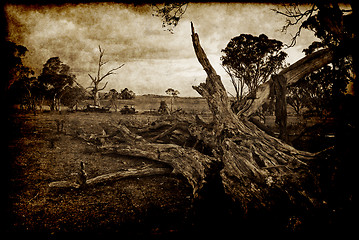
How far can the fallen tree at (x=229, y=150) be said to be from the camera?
2223 mm

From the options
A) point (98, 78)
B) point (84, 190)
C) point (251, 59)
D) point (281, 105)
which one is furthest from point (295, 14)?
point (84, 190)

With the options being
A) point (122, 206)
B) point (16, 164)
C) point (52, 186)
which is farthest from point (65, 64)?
point (122, 206)

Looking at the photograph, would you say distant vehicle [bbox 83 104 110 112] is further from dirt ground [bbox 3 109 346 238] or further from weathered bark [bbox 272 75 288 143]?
weathered bark [bbox 272 75 288 143]

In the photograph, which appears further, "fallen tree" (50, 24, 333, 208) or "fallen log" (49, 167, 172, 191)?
"fallen log" (49, 167, 172, 191)

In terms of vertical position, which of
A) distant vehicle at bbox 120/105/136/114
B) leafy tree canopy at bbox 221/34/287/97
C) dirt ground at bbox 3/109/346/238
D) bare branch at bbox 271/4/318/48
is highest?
bare branch at bbox 271/4/318/48

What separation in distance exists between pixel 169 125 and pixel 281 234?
3.19 meters

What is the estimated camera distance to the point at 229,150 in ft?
8.98

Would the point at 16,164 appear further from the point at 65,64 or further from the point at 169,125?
the point at 169,125

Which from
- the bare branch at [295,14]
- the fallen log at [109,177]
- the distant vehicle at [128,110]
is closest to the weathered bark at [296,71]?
the bare branch at [295,14]

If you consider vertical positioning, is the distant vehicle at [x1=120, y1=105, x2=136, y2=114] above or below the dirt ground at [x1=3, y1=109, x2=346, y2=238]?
above

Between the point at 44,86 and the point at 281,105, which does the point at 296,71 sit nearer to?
the point at 281,105

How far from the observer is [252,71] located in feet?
12.8

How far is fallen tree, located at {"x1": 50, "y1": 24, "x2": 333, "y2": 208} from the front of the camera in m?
2.22

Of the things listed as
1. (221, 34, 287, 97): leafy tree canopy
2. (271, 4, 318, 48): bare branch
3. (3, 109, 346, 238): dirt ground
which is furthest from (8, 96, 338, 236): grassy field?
(271, 4, 318, 48): bare branch
